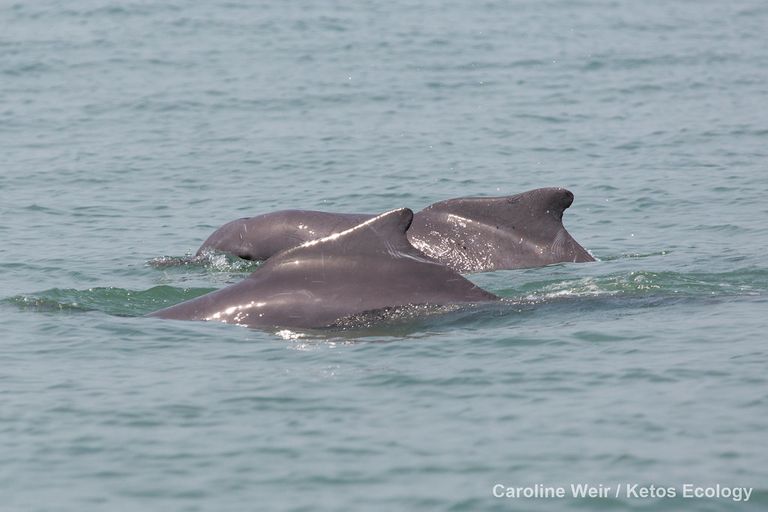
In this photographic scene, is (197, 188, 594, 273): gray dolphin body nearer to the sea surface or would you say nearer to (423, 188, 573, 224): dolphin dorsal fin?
(423, 188, 573, 224): dolphin dorsal fin

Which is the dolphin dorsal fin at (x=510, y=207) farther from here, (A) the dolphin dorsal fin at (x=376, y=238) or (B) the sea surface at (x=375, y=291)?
(A) the dolphin dorsal fin at (x=376, y=238)

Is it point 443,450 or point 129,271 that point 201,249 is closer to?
point 129,271

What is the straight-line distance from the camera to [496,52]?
1268 inches

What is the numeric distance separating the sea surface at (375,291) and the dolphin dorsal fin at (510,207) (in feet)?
2.76

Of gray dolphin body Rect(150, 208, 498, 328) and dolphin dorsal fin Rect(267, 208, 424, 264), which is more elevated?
dolphin dorsal fin Rect(267, 208, 424, 264)

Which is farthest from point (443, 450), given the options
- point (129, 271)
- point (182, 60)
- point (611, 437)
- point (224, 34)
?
point (224, 34)

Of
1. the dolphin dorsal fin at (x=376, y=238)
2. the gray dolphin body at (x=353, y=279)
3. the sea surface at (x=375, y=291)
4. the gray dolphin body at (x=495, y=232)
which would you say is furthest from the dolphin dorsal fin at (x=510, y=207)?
the dolphin dorsal fin at (x=376, y=238)

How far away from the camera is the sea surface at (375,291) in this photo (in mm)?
8522

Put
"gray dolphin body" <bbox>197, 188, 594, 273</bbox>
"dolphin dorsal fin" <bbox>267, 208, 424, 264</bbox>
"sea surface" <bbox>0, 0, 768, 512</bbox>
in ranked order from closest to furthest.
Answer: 1. "sea surface" <bbox>0, 0, 768, 512</bbox>
2. "dolphin dorsal fin" <bbox>267, 208, 424, 264</bbox>
3. "gray dolphin body" <bbox>197, 188, 594, 273</bbox>

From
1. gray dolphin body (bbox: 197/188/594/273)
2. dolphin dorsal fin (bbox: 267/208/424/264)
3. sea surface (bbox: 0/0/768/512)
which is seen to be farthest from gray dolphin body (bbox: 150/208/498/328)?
gray dolphin body (bbox: 197/188/594/273)

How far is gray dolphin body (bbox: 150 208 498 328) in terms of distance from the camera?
436 inches

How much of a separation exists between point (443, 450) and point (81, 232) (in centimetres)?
961

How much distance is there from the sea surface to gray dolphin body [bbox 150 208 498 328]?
0.23 metres

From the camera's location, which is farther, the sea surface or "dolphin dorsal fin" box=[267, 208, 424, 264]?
"dolphin dorsal fin" box=[267, 208, 424, 264]
